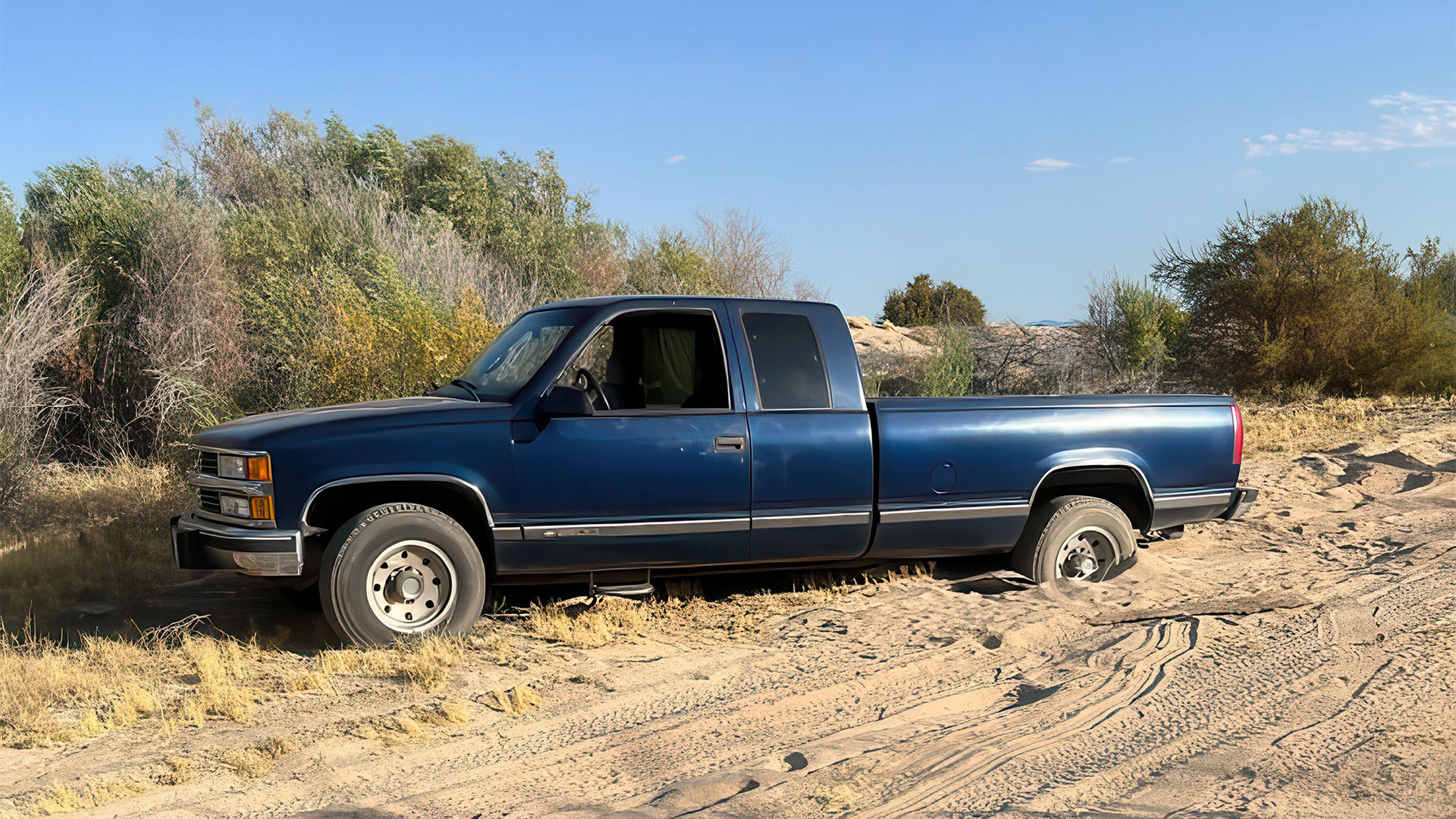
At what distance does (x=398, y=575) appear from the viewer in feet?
17.8

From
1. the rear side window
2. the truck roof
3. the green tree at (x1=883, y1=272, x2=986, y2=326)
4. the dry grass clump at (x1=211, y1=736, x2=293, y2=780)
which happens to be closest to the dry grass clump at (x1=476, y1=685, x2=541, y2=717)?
the dry grass clump at (x1=211, y1=736, x2=293, y2=780)

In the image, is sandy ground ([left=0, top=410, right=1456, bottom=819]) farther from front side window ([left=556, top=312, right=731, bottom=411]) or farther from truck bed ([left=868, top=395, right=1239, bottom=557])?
front side window ([left=556, top=312, right=731, bottom=411])

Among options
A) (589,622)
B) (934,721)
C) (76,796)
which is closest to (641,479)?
(589,622)

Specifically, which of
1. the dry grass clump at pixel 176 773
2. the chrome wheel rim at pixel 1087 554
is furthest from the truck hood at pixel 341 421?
the chrome wheel rim at pixel 1087 554

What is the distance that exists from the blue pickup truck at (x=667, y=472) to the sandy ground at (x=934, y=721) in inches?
18.9

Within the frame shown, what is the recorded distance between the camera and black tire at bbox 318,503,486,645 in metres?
5.22

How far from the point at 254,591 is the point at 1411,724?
6.78 meters

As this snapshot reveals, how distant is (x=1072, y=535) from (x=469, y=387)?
3.99 m

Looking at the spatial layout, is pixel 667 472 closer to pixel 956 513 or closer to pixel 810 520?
pixel 810 520

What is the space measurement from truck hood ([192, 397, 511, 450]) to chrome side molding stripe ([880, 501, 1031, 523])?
7.80 ft

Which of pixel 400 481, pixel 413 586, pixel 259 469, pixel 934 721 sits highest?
pixel 259 469

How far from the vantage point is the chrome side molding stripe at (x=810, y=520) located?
5.84 metres

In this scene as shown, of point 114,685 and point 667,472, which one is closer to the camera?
point 114,685

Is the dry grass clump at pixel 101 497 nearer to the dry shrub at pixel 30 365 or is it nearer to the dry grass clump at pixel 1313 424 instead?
the dry shrub at pixel 30 365
